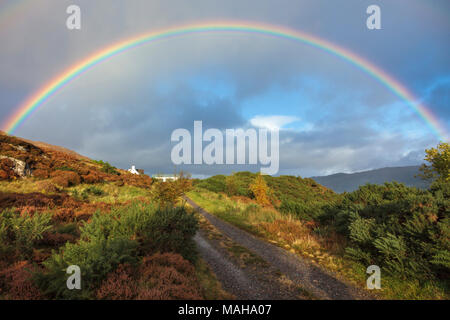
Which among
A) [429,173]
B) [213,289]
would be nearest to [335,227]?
[213,289]

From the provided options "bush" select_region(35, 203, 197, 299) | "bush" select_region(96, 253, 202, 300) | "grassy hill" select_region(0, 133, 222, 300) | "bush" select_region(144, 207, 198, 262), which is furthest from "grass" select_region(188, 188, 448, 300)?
"bush" select_region(96, 253, 202, 300)

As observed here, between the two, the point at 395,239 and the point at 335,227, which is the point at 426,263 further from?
the point at 335,227

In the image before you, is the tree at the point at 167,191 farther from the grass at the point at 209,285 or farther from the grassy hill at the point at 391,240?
the grass at the point at 209,285

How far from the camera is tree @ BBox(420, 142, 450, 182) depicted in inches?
918

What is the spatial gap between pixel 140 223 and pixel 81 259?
213cm

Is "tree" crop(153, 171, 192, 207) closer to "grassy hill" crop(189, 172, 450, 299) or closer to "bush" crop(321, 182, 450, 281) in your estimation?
"grassy hill" crop(189, 172, 450, 299)

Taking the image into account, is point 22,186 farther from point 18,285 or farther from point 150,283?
point 150,283

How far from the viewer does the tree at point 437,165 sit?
23308 millimetres

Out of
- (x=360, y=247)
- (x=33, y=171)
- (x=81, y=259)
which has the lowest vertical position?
(x=360, y=247)

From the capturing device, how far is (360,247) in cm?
657

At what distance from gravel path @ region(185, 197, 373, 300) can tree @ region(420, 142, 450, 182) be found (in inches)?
1070

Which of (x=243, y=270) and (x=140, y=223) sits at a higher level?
(x=140, y=223)

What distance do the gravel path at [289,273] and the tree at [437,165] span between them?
2718 cm

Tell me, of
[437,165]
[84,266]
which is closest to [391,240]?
[84,266]
